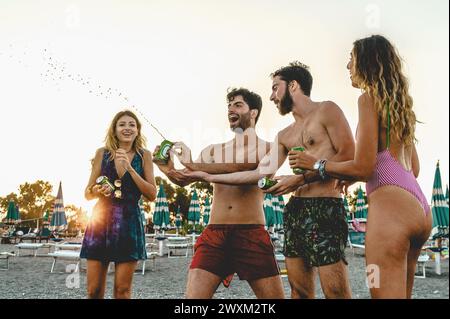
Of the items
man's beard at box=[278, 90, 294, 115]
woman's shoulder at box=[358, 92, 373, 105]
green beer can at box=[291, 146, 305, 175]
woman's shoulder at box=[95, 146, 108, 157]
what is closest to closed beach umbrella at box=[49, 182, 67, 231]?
woman's shoulder at box=[95, 146, 108, 157]

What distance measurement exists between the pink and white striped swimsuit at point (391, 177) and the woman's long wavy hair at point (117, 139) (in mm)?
2171

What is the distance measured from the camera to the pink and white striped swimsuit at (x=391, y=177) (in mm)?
2232

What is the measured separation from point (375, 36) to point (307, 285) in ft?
5.44

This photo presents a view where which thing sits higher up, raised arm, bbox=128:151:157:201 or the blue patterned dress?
raised arm, bbox=128:151:157:201

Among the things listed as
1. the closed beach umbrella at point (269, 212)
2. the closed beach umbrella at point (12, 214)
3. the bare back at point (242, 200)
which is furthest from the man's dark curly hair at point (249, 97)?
the closed beach umbrella at point (12, 214)

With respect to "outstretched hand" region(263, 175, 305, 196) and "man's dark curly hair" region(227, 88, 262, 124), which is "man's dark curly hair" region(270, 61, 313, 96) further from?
"outstretched hand" region(263, 175, 305, 196)

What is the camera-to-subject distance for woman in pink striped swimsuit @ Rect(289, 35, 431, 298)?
209cm

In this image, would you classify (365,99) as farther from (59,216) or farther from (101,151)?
(59,216)

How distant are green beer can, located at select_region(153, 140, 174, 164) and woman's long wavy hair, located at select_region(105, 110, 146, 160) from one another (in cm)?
45

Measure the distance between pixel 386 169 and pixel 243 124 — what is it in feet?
4.98

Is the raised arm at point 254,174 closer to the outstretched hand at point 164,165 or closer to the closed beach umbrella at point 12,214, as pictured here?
the outstretched hand at point 164,165

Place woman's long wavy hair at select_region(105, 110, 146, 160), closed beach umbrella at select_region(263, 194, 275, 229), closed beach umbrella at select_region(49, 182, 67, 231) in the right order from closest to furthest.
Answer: woman's long wavy hair at select_region(105, 110, 146, 160) → closed beach umbrella at select_region(263, 194, 275, 229) → closed beach umbrella at select_region(49, 182, 67, 231)

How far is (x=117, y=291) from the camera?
10.7 feet

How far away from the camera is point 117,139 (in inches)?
149
